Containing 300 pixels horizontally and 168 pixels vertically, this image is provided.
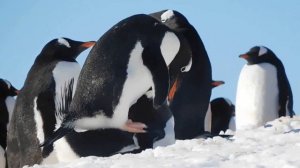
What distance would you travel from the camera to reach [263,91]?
1073 centimetres

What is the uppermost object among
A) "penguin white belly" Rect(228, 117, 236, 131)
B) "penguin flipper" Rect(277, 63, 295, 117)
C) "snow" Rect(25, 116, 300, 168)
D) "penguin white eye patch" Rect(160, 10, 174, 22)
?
"penguin white eye patch" Rect(160, 10, 174, 22)

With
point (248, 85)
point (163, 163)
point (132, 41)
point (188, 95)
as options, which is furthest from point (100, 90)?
point (248, 85)

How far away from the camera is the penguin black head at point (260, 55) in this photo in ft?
36.1

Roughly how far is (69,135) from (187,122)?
2.93 metres

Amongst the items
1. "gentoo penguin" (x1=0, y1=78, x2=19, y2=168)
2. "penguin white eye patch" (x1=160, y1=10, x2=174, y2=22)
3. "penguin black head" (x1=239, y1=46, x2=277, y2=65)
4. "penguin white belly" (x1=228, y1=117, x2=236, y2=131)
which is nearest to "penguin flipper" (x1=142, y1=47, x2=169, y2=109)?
"penguin white eye patch" (x1=160, y1=10, x2=174, y2=22)

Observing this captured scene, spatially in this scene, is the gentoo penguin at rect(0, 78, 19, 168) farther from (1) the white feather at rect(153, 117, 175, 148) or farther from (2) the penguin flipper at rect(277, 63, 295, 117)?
(2) the penguin flipper at rect(277, 63, 295, 117)

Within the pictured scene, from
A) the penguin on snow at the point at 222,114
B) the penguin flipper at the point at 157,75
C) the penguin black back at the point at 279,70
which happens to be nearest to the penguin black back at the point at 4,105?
the penguin black back at the point at 279,70

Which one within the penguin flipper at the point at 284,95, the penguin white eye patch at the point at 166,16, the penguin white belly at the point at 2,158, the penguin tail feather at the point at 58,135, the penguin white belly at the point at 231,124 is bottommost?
the penguin white belly at the point at 231,124

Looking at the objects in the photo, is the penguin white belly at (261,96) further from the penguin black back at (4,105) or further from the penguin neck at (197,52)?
the penguin black back at (4,105)

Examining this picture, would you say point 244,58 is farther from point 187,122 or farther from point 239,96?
point 187,122

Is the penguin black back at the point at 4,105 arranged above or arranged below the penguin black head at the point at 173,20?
below

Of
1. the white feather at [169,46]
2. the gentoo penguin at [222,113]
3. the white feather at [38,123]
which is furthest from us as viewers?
the gentoo penguin at [222,113]

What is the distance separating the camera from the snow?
12.9 ft

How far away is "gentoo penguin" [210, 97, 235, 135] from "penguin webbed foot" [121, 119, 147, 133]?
789 cm
